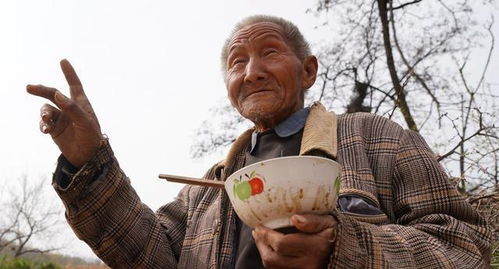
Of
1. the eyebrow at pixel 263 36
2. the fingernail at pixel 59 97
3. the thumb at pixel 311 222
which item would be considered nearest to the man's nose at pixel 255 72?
the eyebrow at pixel 263 36

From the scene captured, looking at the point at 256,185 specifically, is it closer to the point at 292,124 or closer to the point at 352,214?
the point at 352,214

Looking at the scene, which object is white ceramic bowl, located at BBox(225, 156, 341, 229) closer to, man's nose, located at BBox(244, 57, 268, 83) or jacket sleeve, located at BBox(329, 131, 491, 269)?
jacket sleeve, located at BBox(329, 131, 491, 269)

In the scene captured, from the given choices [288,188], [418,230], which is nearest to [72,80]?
[288,188]

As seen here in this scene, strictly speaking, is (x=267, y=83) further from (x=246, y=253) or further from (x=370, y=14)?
(x=370, y=14)

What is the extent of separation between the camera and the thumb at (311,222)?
875 millimetres

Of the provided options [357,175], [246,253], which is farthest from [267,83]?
[246,253]

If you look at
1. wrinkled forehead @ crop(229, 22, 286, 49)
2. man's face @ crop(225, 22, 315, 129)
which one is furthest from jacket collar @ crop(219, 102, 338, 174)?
wrinkled forehead @ crop(229, 22, 286, 49)

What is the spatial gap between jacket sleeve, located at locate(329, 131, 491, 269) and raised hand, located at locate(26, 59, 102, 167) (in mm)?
817

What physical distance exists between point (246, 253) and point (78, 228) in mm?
574

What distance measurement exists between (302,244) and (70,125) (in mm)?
847

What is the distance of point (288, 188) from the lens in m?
0.91

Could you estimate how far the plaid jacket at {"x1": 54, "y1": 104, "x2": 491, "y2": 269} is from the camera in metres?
Answer: 1.13

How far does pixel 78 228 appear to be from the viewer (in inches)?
56.8

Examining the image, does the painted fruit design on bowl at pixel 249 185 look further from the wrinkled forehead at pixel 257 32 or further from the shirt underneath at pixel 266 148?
the wrinkled forehead at pixel 257 32
